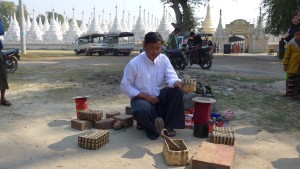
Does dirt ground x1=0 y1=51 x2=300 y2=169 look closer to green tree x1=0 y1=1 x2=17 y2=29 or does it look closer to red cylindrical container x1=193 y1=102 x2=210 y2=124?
red cylindrical container x1=193 y1=102 x2=210 y2=124

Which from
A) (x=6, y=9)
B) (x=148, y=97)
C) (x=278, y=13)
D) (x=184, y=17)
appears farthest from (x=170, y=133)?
(x=6, y=9)

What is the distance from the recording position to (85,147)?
348cm

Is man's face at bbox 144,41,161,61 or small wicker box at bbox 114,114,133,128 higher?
man's face at bbox 144,41,161,61

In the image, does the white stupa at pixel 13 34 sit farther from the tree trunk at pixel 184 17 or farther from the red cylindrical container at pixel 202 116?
the red cylindrical container at pixel 202 116

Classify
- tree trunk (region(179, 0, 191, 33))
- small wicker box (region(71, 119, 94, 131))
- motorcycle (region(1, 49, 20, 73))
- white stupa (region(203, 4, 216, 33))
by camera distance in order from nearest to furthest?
small wicker box (region(71, 119, 94, 131)) → motorcycle (region(1, 49, 20, 73)) → tree trunk (region(179, 0, 191, 33)) → white stupa (region(203, 4, 216, 33))

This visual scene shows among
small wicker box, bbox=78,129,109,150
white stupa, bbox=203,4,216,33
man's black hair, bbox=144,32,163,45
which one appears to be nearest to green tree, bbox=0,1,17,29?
white stupa, bbox=203,4,216,33

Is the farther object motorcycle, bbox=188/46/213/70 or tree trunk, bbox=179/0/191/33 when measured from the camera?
tree trunk, bbox=179/0/191/33

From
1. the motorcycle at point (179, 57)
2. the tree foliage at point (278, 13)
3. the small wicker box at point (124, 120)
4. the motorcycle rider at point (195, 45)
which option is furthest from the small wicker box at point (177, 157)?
the tree foliage at point (278, 13)

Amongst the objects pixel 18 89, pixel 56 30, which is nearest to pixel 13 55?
pixel 18 89

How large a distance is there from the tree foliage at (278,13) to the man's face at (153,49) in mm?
16953

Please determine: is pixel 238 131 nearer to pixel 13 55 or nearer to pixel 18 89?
pixel 18 89

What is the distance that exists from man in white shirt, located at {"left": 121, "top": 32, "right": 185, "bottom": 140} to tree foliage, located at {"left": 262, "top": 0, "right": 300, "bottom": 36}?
55.4ft

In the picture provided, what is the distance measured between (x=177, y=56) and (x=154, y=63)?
8395mm

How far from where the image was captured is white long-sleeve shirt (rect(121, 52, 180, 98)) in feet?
12.7
